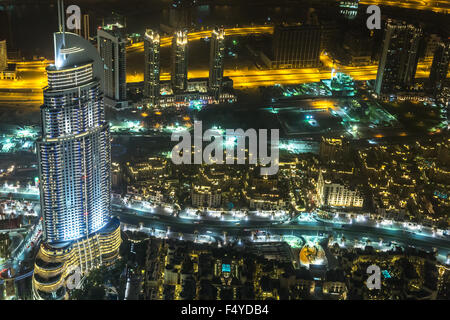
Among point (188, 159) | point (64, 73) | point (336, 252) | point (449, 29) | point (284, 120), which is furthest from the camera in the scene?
point (449, 29)

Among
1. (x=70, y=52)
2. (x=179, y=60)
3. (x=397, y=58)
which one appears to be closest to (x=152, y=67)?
(x=179, y=60)

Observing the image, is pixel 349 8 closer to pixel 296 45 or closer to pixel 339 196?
pixel 296 45

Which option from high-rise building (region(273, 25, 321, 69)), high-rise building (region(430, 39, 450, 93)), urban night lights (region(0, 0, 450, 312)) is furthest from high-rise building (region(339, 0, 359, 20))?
high-rise building (region(430, 39, 450, 93))

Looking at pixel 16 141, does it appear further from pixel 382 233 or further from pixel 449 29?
pixel 449 29

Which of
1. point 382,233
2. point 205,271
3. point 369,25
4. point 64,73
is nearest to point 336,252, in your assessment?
point 382,233

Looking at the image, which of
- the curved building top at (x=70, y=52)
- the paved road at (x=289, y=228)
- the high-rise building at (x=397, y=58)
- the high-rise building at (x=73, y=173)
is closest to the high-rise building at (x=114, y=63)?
the paved road at (x=289, y=228)

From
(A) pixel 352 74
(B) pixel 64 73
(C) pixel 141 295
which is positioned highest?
(B) pixel 64 73
